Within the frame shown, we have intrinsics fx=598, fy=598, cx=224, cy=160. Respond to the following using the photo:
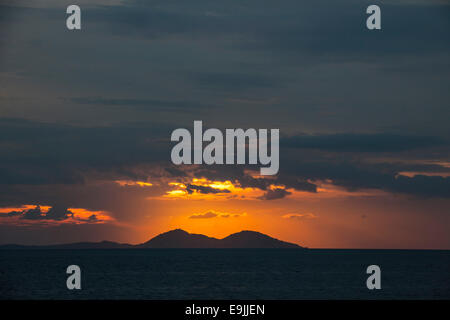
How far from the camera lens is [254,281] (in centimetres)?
10338

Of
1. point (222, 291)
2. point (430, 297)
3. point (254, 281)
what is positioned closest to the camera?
point (430, 297)

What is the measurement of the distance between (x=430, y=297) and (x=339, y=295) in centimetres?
1145

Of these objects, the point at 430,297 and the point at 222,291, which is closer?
the point at 430,297

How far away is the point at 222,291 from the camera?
84.4 meters
